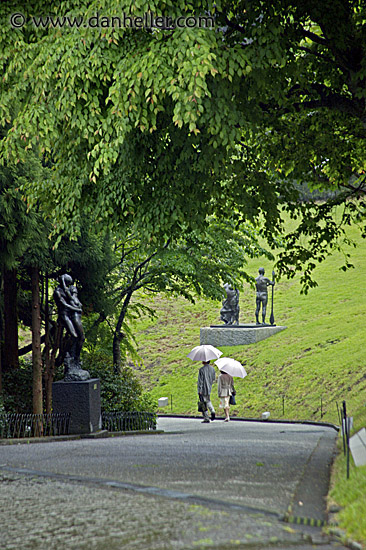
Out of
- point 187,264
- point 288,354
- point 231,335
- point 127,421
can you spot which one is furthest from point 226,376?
point 231,335

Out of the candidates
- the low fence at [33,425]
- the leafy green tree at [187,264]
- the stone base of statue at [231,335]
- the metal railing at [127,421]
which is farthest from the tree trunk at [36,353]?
the stone base of statue at [231,335]

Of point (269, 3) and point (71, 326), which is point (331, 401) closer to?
point (71, 326)

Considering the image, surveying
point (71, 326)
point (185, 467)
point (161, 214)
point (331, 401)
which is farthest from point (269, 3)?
point (331, 401)

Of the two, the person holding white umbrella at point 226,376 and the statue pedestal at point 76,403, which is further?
the person holding white umbrella at point 226,376

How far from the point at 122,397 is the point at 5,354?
3.40 m

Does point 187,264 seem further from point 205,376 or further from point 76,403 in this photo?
point 76,403

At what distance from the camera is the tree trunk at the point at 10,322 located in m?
16.2

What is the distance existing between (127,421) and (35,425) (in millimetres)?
4338

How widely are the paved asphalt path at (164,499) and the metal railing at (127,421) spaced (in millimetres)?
7492

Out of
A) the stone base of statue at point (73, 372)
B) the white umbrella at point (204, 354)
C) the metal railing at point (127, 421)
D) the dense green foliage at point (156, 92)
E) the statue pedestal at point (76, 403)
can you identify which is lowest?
the metal railing at point (127, 421)

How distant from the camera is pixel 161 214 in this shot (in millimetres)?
8148

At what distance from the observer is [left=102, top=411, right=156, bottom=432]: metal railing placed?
15.9 meters

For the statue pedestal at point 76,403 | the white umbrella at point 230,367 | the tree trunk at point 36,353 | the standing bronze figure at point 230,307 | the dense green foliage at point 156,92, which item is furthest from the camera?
the standing bronze figure at point 230,307

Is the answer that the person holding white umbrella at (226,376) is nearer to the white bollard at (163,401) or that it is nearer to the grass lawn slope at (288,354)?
the grass lawn slope at (288,354)
